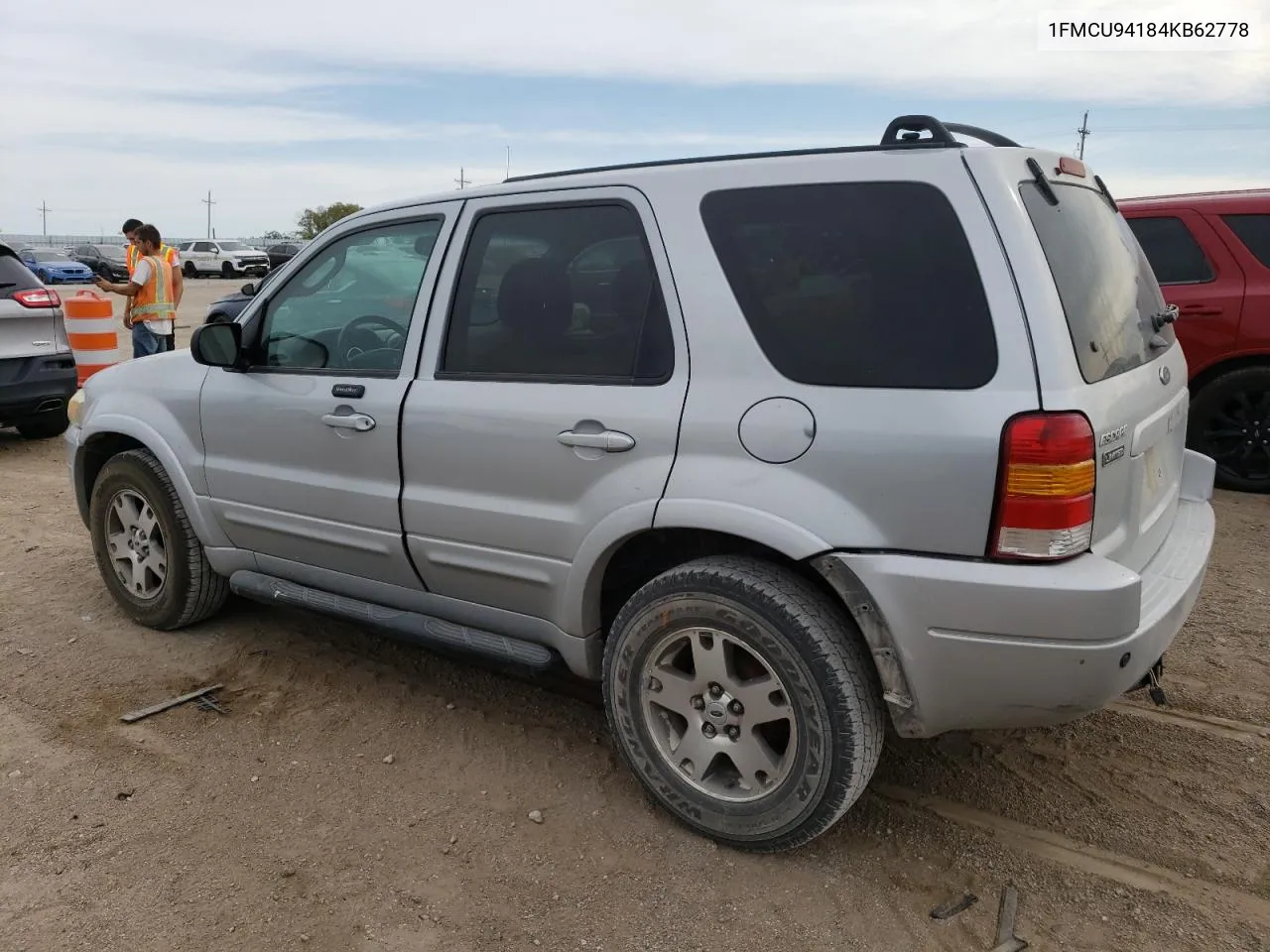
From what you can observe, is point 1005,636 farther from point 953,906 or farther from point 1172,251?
point 1172,251

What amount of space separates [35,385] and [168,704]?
16.5ft

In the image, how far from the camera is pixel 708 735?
2.78m

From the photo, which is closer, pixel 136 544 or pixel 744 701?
pixel 744 701

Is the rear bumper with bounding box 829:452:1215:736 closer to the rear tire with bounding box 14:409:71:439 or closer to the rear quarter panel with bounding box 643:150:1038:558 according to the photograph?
the rear quarter panel with bounding box 643:150:1038:558

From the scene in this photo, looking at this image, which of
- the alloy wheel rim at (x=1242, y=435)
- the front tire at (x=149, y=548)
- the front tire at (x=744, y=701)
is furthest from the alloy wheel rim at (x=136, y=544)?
the alloy wheel rim at (x=1242, y=435)

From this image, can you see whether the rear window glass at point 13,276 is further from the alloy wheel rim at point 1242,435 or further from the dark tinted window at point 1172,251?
the alloy wheel rim at point 1242,435

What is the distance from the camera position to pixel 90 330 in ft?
29.2

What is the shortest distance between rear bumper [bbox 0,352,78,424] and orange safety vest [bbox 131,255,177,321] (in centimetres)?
119

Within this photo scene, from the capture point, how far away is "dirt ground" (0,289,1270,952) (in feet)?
8.22

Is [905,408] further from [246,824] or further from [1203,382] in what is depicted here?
[1203,382]

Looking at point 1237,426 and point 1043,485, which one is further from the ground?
point 1043,485

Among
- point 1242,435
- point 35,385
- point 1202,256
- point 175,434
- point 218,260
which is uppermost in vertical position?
point 1202,256

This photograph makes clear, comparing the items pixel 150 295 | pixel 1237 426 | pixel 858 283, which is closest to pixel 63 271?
pixel 150 295

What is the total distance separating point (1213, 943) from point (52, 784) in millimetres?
3330
